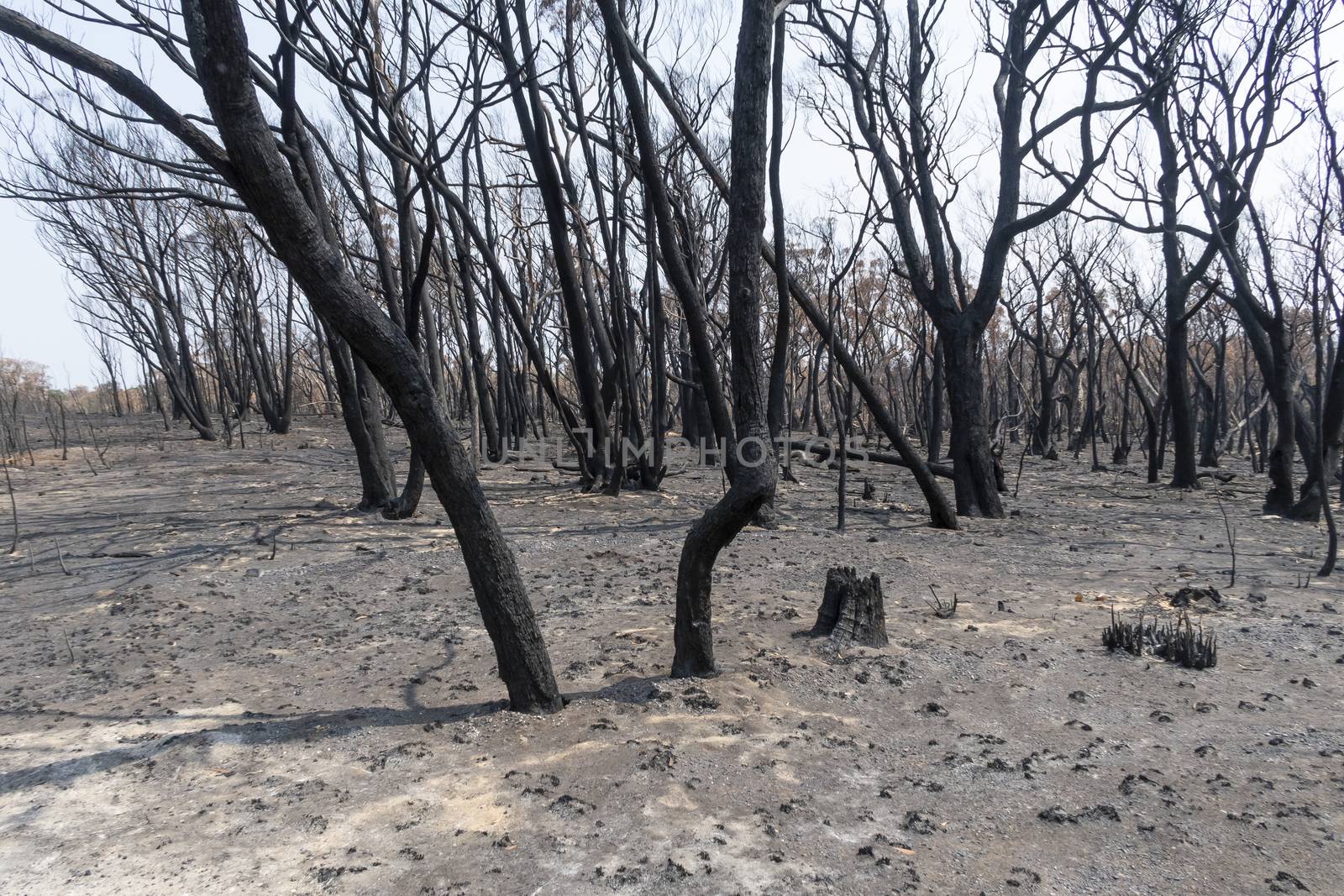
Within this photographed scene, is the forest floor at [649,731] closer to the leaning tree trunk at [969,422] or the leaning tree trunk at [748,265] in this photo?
the leaning tree trunk at [748,265]

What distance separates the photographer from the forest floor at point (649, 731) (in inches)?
100

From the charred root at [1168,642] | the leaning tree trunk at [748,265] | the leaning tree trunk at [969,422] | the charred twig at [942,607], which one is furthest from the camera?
the leaning tree trunk at [969,422]

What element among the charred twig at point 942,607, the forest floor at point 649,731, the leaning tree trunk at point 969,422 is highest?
the leaning tree trunk at point 969,422

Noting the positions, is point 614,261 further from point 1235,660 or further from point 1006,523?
point 1235,660

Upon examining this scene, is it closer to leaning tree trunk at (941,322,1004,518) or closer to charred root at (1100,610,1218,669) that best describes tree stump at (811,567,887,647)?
charred root at (1100,610,1218,669)

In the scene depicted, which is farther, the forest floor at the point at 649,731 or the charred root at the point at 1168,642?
the charred root at the point at 1168,642

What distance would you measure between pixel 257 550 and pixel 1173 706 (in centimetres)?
635

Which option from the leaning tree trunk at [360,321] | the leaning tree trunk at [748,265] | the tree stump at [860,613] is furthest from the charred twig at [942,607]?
the leaning tree trunk at [360,321]

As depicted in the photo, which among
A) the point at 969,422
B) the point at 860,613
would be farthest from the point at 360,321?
the point at 969,422

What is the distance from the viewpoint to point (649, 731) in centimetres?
345

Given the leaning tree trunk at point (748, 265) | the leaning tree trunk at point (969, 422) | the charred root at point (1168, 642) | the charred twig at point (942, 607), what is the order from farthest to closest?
the leaning tree trunk at point (969, 422) < the charred twig at point (942, 607) < the charred root at point (1168, 642) < the leaning tree trunk at point (748, 265)

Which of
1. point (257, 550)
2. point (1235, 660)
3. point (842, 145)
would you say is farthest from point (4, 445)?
point (1235, 660)

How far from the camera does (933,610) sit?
5.17 m

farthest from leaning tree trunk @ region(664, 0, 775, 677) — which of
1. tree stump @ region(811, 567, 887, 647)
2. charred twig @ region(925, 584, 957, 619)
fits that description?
charred twig @ region(925, 584, 957, 619)
